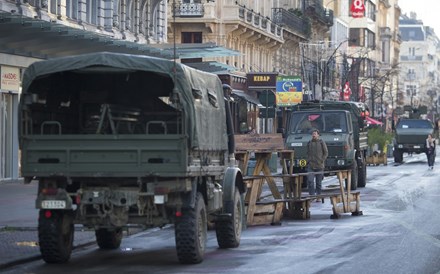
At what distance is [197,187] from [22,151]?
2.47 m

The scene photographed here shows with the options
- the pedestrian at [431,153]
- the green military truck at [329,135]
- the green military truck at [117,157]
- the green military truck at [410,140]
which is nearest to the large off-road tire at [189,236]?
the green military truck at [117,157]

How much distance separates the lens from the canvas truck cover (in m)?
15.6

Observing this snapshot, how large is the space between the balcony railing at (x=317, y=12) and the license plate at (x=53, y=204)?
6682 cm

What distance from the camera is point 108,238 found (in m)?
18.2

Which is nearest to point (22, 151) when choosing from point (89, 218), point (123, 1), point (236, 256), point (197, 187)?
point (89, 218)

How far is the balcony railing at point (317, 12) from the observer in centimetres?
8150

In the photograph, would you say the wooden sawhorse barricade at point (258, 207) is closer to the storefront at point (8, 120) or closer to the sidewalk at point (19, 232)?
the sidewalk at point (19, 232)

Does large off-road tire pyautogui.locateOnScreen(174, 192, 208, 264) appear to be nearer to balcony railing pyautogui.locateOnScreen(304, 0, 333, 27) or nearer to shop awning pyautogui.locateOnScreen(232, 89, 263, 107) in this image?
shop awning pyautogui.locateOnScreen(232, 89, 263, 107)

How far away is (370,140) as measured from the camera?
63.1 meters

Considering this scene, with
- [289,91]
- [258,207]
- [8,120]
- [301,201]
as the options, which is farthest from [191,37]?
[258,207]

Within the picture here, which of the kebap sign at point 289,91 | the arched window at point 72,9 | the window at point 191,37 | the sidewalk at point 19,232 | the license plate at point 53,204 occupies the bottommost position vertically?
the sidewalk at point 19,232

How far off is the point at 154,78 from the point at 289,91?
32.8 m

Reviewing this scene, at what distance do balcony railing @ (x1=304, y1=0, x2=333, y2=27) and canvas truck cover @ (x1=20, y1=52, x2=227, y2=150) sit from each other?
213 ft

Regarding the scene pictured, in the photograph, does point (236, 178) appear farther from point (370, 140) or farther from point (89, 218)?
point (370, 140)
